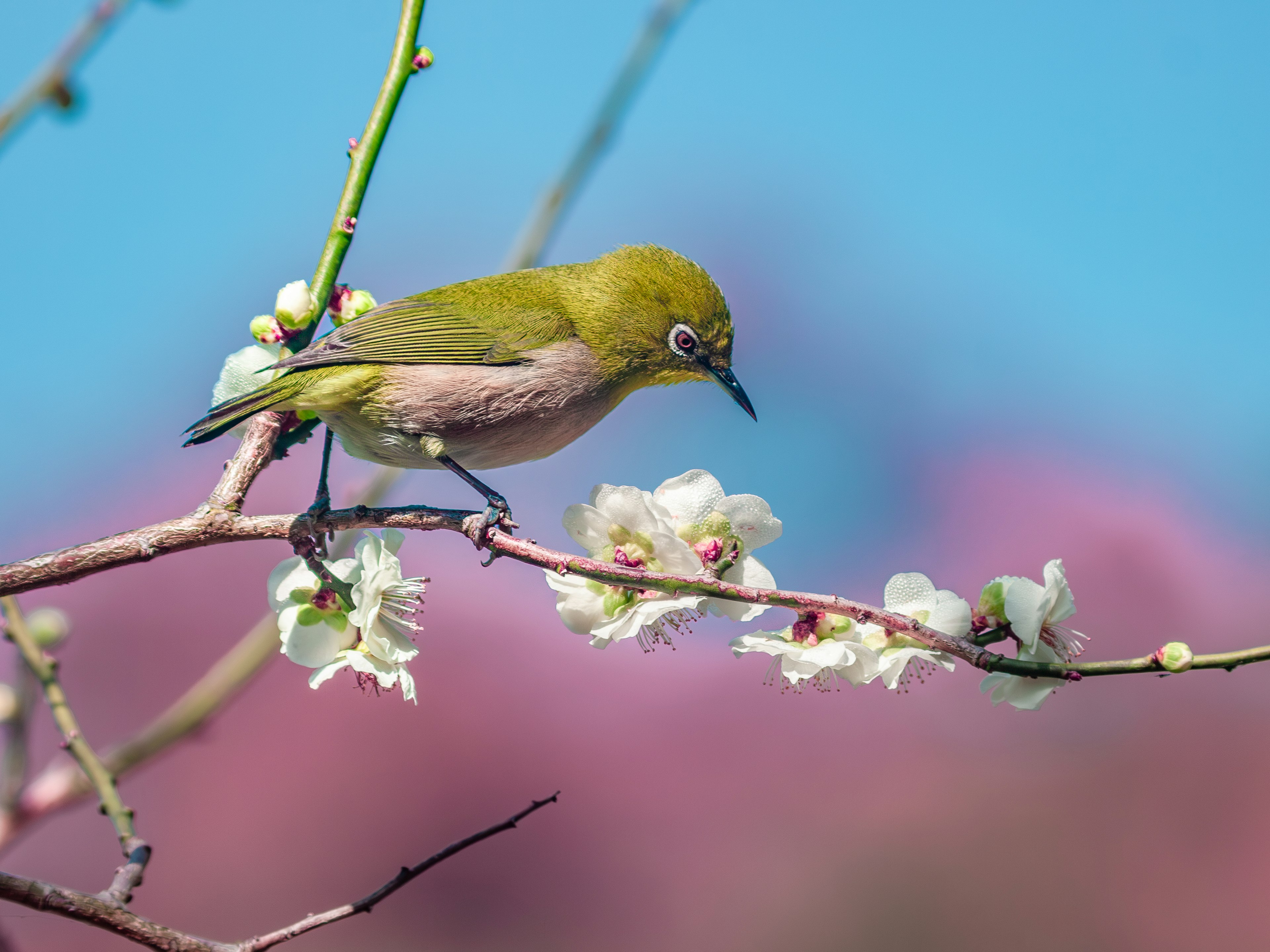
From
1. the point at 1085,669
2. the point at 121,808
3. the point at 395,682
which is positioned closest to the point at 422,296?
the point at 395,682

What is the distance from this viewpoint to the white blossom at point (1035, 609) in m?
2.17

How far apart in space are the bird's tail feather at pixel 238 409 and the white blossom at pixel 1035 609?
2048 mm

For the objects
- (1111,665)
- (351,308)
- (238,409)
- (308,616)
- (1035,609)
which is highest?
(351,308)

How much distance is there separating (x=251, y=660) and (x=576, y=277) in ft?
6.43

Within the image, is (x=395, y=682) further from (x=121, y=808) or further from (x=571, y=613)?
(x=121, y=808)

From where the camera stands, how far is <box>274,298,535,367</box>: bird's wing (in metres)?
2.96

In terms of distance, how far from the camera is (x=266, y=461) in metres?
2.78

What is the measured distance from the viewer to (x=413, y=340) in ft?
10.9

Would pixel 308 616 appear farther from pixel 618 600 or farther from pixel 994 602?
pixel 994 602

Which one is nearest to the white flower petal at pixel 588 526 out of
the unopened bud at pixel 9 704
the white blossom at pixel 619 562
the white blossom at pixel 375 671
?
the white blossom at pixel 619 562

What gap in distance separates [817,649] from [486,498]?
1236mm

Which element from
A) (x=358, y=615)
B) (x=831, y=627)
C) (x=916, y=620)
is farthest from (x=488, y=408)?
(x=916, y=620)

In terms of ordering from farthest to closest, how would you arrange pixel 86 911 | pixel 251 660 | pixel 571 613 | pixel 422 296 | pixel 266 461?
pixel 422 296 < pixel 251 660 < pixel 266 461 < pixel 571 613 < pixel 86 911

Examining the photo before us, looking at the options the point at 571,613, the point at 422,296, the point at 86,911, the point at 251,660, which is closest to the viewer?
the point at 86,911
